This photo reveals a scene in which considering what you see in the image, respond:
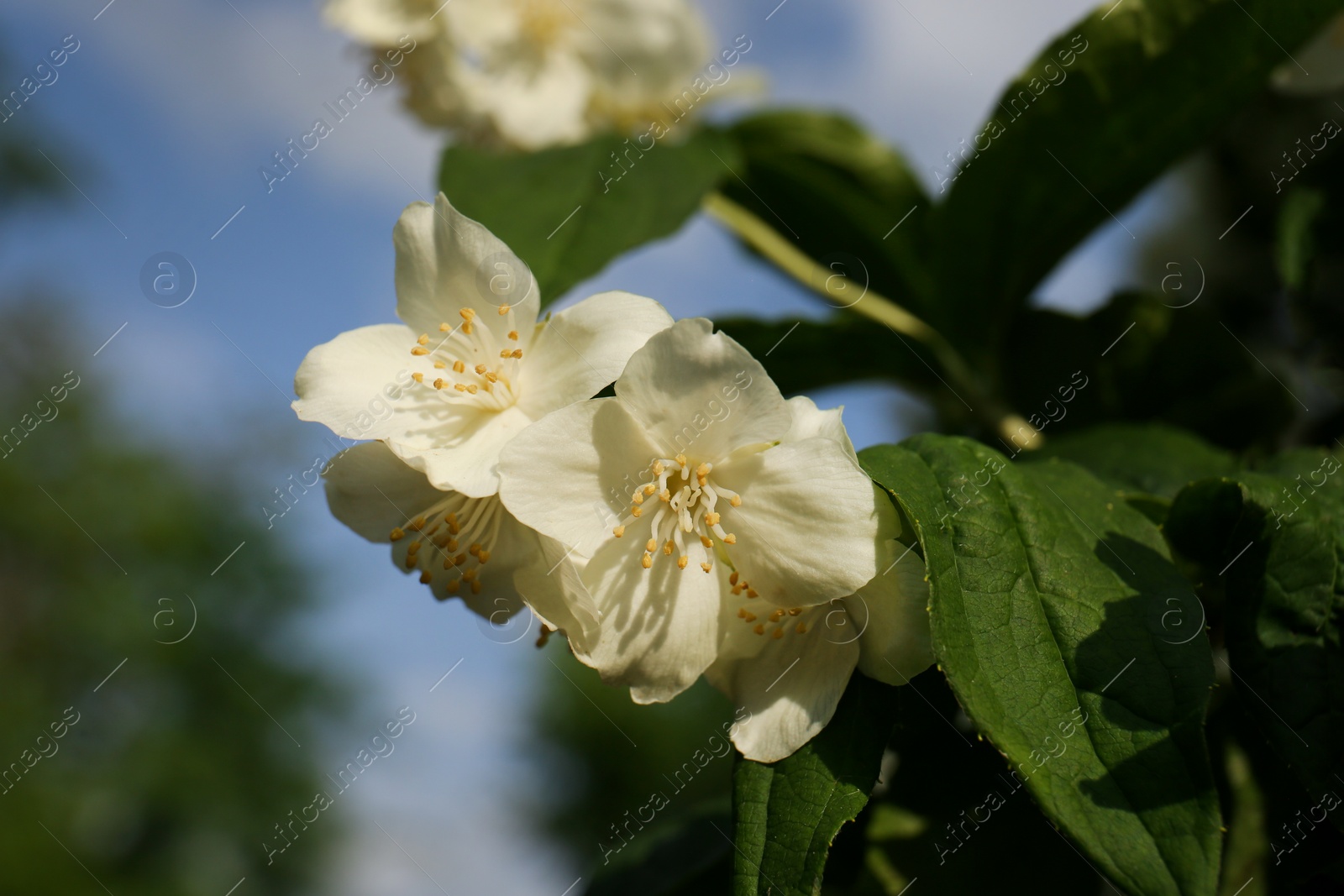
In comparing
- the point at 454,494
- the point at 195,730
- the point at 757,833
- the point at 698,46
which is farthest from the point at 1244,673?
the point at 195,730

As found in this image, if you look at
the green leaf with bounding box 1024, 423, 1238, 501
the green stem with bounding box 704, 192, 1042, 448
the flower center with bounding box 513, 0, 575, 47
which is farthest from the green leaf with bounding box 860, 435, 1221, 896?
the flower center with bounding box 513, 0, 575, 47

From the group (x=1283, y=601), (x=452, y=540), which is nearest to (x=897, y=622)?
(x=1283, y=601)

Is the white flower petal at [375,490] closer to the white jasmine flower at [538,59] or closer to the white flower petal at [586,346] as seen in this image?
the white flower petal at [586,346]

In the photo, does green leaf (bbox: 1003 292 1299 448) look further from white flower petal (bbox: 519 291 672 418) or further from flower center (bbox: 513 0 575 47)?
flower center (bbox: 513 0 575 47)

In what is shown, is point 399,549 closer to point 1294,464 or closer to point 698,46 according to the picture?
point 1294,464

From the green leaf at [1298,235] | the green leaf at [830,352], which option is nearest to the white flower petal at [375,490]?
the green leaf at [830,352]

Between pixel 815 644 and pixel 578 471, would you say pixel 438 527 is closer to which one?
pixel 578 471
